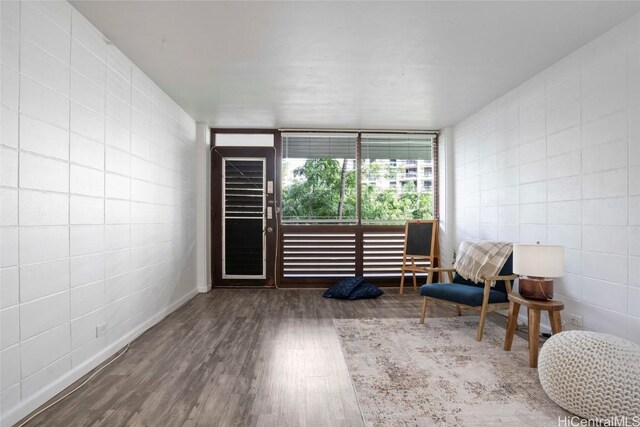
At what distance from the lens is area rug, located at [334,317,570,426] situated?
1.83 metres

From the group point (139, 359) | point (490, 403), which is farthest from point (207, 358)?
point (490, 403)

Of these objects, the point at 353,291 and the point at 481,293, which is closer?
the point at 481,293

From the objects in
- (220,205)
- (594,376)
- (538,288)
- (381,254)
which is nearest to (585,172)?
(538,288)

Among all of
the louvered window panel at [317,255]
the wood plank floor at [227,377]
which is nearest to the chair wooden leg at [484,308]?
the wood plank floor at [227,377]

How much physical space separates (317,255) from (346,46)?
3.12 meters

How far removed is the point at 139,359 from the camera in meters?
2.56

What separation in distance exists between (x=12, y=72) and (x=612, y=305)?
3.95 meters

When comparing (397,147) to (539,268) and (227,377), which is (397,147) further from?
(227,377)

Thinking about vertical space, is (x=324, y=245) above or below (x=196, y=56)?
below

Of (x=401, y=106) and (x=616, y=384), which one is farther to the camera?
(x=401, y=106)

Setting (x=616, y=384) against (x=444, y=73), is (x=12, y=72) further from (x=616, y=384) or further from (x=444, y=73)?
(x=616, y=384)

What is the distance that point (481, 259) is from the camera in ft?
10.7

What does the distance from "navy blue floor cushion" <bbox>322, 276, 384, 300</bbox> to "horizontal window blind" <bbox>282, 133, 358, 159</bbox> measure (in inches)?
72.9

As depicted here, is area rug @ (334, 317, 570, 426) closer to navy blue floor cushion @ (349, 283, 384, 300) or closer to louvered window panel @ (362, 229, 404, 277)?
navy blue floor cushion @ (349, 283, 384, 300)
